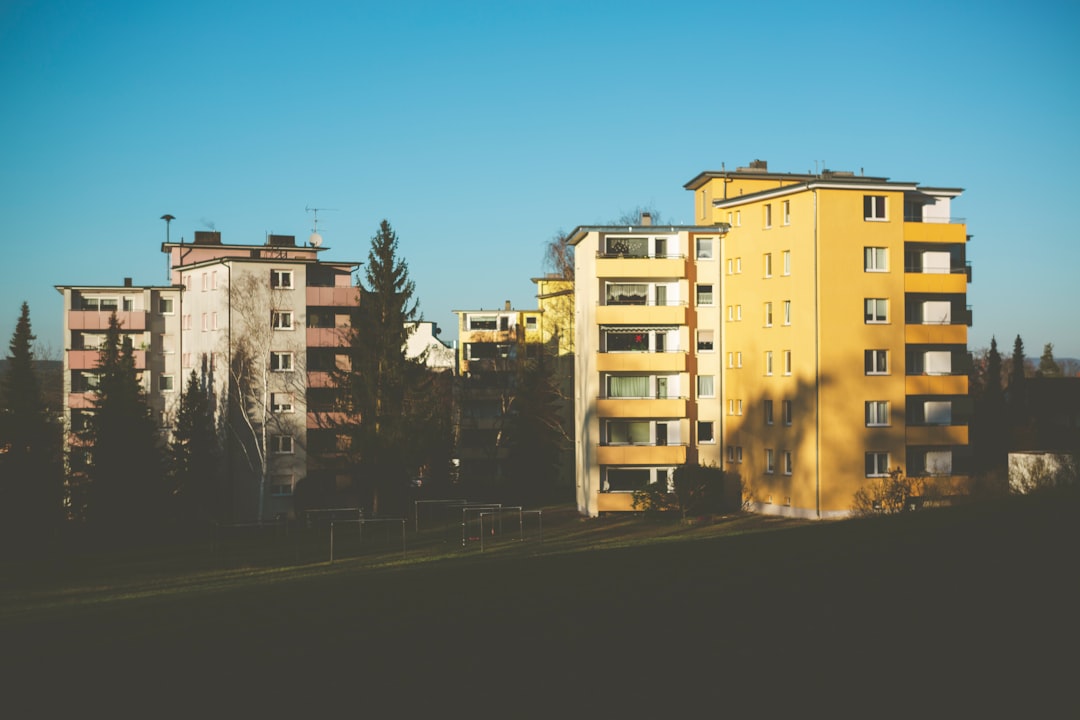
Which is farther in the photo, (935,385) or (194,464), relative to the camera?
(194,464)

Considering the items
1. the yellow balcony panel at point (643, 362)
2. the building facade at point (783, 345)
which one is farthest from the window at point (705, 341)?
the yellow balcony panel at point (643, 362)

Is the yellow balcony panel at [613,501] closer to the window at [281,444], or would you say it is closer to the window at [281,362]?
the window at [281,444]

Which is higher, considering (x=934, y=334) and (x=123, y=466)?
(x=934, y=334)

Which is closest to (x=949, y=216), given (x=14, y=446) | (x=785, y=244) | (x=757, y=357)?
(x=785, y=244)

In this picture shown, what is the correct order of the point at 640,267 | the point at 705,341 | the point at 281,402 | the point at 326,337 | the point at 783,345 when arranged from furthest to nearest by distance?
the point at 326,337 < the point at 281,402 < the point at 705,341 < the point at 640,267 < the point at 783,345

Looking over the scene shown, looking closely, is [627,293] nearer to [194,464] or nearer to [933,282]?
[933,282]

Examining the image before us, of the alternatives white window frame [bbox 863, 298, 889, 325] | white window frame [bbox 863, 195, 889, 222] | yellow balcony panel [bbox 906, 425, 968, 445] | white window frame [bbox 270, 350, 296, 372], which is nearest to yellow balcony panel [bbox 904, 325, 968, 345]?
white window frame [bbox 863, 298, 889, 325]

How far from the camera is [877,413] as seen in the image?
4941 cm

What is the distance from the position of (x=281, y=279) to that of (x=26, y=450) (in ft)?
69.5

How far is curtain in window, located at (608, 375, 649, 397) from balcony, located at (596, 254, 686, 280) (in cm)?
544

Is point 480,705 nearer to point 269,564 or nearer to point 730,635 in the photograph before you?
point 730,635

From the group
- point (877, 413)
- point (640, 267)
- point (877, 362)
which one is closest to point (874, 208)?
point (877, 362)

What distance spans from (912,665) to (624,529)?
36.2 meters

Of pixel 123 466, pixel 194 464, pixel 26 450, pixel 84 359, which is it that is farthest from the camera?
pixel 84 359
